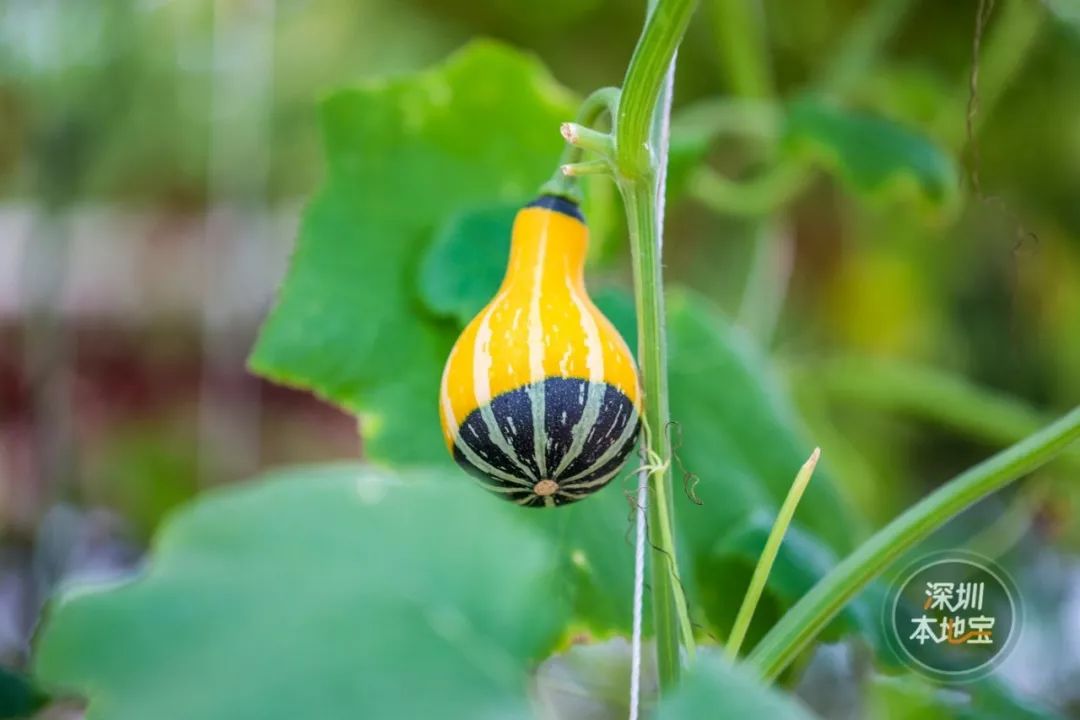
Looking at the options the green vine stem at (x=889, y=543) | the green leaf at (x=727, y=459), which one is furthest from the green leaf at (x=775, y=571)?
the green vine stem at (x=889, y=543)

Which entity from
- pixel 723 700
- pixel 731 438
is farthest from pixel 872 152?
pixel 723 700

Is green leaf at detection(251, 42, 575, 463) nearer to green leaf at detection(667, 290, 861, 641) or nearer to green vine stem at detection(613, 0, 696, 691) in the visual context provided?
green leaf at detection(667, 290, 861, 641)

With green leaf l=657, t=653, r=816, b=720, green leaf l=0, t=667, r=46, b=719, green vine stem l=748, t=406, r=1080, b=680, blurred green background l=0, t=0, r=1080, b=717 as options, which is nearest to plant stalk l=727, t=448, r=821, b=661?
green vine stem l=748, t=406, r=1080, b=680

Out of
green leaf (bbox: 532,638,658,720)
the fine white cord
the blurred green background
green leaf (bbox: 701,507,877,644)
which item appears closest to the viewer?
the fine white cord

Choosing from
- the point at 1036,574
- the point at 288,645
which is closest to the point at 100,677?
the point at 288,645

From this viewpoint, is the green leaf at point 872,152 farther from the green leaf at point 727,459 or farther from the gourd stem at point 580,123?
the gourd stem at point 580,123

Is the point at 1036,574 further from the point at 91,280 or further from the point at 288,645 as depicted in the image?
the point at 91,280

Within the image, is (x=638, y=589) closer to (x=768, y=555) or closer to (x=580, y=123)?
(x=768, y=555)
